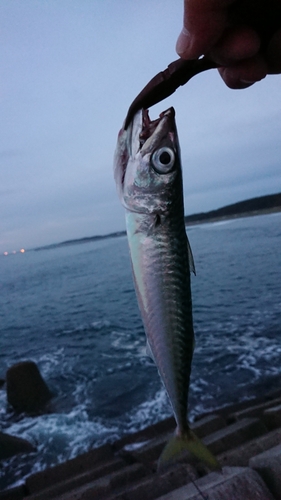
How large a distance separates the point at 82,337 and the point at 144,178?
17.4m

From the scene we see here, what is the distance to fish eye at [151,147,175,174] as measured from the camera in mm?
2154

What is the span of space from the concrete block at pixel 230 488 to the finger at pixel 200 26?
4.33m

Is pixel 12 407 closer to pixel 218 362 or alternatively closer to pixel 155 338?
pixel 218 362

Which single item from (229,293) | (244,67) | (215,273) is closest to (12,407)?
(244,67)

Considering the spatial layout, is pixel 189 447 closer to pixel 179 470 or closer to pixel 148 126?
pixel 148 126

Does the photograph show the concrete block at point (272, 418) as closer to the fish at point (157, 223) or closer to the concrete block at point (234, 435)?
the concrete block at point (234, 435)

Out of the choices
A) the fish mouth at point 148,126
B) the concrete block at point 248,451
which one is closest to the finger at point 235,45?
the fish mouth at point 148,126

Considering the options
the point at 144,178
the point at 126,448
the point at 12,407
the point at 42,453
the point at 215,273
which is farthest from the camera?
the point at 215,273

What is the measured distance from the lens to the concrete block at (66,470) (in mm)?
6762

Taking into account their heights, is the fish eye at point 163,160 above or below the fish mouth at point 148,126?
below

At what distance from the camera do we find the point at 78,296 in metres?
30.9

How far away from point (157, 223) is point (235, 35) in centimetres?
128

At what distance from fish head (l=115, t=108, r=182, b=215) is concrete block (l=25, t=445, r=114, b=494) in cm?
666

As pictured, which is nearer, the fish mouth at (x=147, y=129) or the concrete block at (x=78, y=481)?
the fish mouth at (x=147, y=129)
